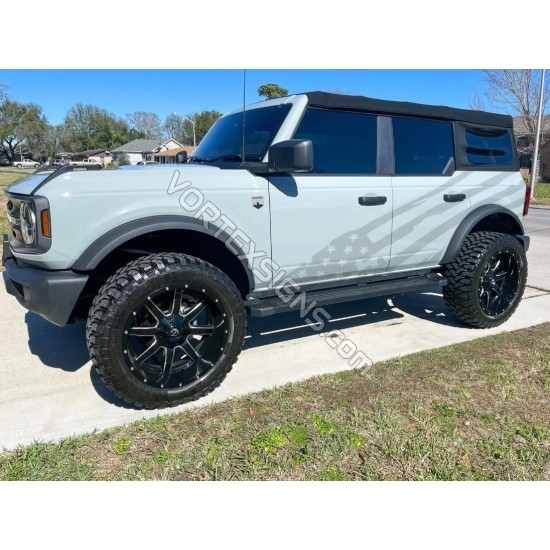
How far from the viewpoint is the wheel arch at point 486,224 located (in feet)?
14.0

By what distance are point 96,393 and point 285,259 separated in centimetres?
163

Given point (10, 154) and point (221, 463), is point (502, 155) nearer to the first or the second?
point (221, 463)

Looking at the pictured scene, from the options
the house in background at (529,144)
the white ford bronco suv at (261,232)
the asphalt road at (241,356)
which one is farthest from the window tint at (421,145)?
the house in background at (529,144)

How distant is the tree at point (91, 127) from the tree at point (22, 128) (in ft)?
18.3

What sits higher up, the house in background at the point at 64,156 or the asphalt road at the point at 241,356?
the house in background at the point at 64,156

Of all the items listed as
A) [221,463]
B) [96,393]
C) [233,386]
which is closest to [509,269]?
[233,386]

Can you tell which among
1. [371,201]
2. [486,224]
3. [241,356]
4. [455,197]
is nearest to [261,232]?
[371,201]

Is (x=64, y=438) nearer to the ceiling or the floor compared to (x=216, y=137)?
nearer to the floor

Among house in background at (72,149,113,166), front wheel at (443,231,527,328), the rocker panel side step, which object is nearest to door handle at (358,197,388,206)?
the rocker panel side step

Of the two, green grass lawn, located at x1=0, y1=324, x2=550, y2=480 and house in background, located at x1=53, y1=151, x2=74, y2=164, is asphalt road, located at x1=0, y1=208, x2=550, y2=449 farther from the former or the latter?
house in background, located at x1=53, y1=151, x2=74, y2=164

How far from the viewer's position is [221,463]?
242 centimetres

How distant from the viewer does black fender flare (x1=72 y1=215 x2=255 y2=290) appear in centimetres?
266

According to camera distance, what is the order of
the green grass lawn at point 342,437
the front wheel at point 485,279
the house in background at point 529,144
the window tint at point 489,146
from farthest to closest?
the house in background at point 529,144 < the window tint at point 489,146 < the front wheel at point 485,279 < the green grass lawn at point 342,437

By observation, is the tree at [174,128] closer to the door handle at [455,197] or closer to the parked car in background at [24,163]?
the parked car in background at [24,163]
